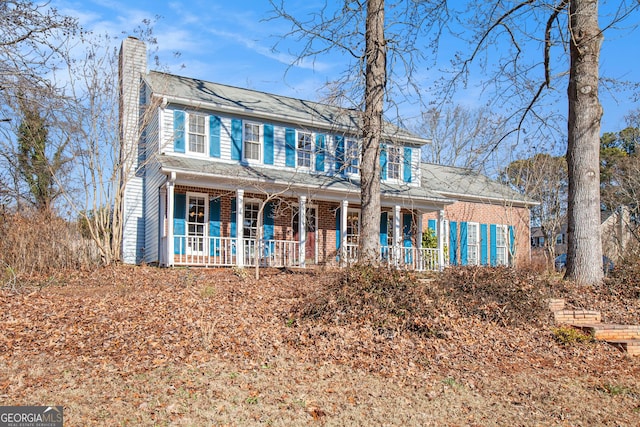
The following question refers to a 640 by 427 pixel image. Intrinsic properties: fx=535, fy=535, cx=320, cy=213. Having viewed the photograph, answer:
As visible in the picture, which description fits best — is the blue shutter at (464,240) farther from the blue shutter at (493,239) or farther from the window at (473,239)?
the blue shutter at (493,239)

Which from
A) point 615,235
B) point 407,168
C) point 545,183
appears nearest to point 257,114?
point 407,168

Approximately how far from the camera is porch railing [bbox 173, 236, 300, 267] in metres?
14.7

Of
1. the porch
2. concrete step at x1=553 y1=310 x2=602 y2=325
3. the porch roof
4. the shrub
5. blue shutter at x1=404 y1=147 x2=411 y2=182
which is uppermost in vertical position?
blue shutter at x1=404 y1=147 x2=411 y2=182

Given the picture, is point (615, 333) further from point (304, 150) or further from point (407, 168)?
point (407, 168)

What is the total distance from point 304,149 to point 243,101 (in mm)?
2585

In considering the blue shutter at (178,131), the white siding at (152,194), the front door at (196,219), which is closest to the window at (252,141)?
the blue shutter at (178,131)

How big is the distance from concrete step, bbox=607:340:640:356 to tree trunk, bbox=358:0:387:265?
4561 millimetres

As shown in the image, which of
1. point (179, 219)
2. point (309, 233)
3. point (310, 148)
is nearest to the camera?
point (179, 219)

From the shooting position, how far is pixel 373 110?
11.0m

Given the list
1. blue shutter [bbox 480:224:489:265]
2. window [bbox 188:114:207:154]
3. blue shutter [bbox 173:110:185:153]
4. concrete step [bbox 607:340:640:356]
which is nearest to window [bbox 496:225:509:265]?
blue shutter [bbox 480:224:489:265]

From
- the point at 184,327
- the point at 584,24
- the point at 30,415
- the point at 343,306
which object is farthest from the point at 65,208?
the point at 584,24

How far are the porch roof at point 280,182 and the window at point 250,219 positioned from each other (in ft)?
4.16

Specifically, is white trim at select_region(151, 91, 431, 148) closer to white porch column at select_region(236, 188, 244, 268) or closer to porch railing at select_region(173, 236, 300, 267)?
white porch column at select_region(236, 188, 244, 268)

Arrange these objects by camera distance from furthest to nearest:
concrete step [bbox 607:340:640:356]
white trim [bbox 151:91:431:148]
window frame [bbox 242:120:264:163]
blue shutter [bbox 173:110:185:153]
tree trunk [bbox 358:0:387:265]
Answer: window frame [bbox 242:120:264:163], blue shutter [bbox 173:110:185:153], white trim [bbox 151:91:431:148], tree trunk [bbox 358:0:387:265], concrete step [bbox 607:340:640:356]
